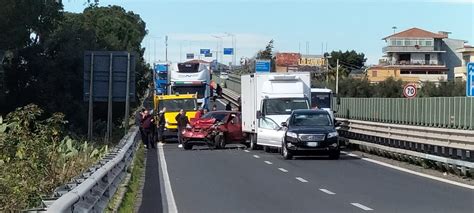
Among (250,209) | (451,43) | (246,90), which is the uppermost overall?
(451,43)

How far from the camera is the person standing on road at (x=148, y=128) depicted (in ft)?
118

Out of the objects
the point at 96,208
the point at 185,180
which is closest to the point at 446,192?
the point at 185,180

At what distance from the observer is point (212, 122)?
35.0m

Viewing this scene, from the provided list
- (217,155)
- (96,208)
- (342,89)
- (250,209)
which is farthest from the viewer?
(342,89)

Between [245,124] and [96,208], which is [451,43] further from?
[96,208]

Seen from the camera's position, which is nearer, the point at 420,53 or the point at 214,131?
the point at 214,131

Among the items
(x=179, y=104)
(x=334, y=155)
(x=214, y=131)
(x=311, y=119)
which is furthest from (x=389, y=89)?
(x=334, y=155)

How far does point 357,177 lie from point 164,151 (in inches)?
572

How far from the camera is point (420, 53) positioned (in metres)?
122

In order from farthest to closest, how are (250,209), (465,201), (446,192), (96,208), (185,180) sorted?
(185,180)
(446,192)
(465,201)
(250,209)
(96,208)

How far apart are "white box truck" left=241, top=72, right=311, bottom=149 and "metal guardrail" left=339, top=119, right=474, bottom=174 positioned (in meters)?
2.69

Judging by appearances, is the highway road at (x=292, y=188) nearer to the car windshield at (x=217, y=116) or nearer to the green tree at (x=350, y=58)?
the car windshield at (x=217, y=116)

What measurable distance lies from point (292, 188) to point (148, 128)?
1842 centimetres

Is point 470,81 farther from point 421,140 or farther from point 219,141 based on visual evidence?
point 219,141
